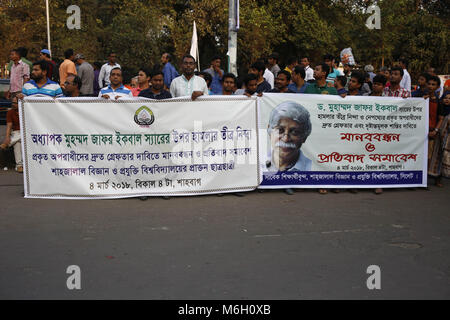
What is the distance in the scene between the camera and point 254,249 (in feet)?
17.0

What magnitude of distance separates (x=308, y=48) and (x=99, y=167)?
905 inches

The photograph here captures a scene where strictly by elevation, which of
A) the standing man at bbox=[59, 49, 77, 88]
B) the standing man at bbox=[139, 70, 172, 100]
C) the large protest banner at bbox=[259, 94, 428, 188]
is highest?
the standing man at bbox=[59, 49, 77, 88]

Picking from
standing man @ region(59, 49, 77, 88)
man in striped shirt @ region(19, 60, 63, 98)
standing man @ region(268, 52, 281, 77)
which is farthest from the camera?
standing man @ region(59, 49, 77, 88)

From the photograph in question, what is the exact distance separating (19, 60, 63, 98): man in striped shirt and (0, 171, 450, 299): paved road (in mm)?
1506

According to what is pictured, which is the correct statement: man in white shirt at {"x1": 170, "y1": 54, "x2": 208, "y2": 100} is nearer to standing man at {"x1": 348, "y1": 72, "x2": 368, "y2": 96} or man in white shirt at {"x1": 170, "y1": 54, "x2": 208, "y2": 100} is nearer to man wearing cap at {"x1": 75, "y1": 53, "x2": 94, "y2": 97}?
standing man at {"x1": 348, "y1": 72, "x2": 368, "y2": 96}

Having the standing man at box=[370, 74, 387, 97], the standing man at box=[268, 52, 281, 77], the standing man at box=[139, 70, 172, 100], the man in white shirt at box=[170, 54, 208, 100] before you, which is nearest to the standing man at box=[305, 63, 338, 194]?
the standing man at box=[370, 74, 387, 97]

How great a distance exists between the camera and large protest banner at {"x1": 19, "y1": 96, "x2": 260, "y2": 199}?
7.29 m

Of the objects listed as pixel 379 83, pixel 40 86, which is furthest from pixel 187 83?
pixel 379 83

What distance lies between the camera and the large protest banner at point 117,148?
23.9ft

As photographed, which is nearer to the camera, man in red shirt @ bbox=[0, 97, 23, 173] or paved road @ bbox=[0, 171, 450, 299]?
paved road @ bbox=[0, 171, 450, 299]

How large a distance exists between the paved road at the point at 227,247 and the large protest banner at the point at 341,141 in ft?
1.45

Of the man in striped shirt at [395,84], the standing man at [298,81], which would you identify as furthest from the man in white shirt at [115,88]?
the man in striped shirt at [395,84]

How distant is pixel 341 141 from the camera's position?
8.05 m

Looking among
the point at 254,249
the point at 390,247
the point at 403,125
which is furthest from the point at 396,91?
the point at 254,249
